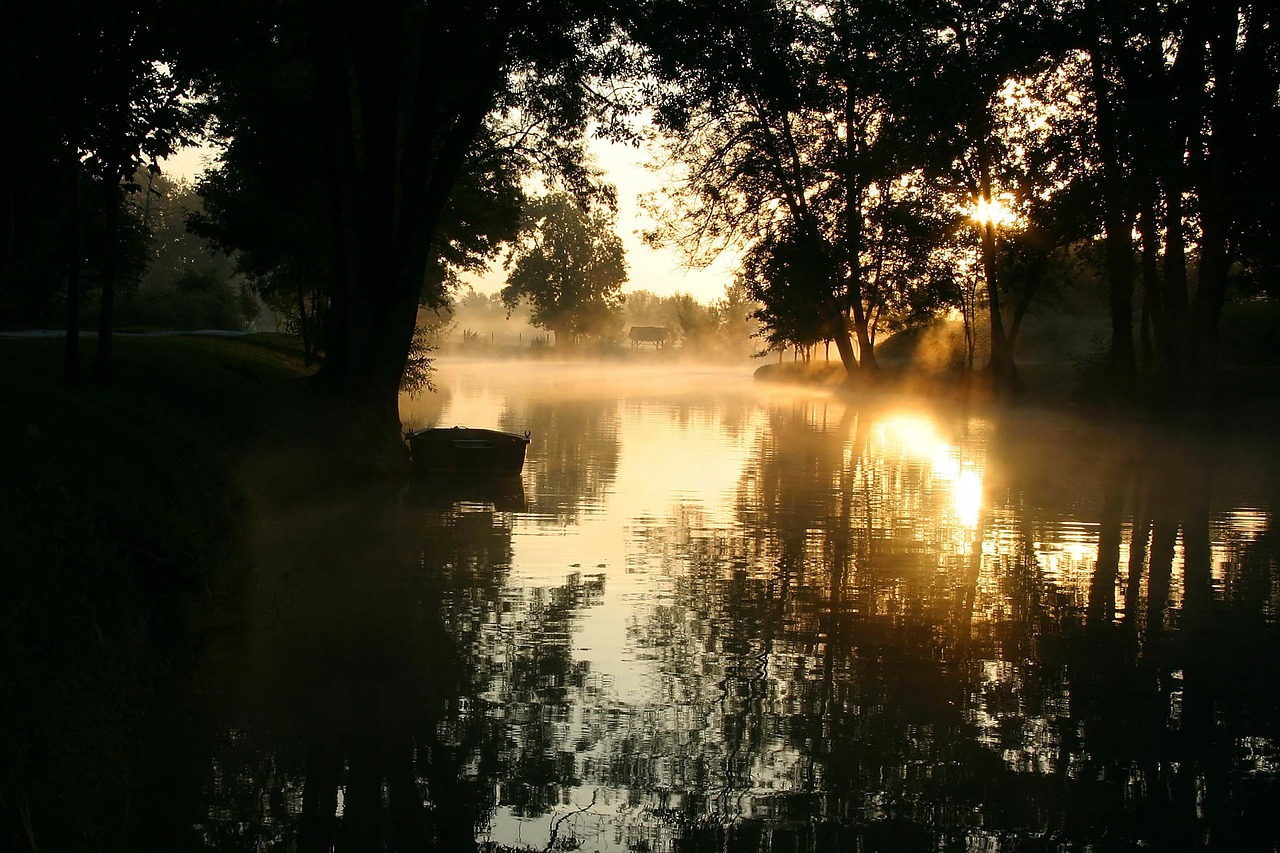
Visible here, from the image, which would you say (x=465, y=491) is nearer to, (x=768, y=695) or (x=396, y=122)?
(x=396, y=122)

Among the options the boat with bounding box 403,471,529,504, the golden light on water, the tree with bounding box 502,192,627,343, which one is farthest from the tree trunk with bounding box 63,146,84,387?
the tree with bounding box 502,192,627,343

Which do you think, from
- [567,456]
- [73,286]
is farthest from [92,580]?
[567,456]

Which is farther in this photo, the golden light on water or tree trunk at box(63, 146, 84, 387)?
the golden light on water

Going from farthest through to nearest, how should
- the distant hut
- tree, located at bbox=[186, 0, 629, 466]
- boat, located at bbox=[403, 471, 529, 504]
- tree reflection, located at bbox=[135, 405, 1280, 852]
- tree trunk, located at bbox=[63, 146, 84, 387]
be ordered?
the distant hut
tree, located at bbox=[186, 0, 629, 466]
boat, located at bbox=[403, 471, 529, 504]
tree trunk, located at bbox=[63, 146, 84, 387]
tree reflection, located at bbox=[135, 405, 1280, 852]

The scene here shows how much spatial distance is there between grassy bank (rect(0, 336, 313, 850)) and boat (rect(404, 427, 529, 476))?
637 centimetres

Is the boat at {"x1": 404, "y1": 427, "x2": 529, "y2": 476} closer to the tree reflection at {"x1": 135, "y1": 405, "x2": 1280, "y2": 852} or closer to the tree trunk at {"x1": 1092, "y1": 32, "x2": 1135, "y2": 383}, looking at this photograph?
the tree reflection at {"x1": 135, "y1": 405, "x2": 1280, "y2": 852}

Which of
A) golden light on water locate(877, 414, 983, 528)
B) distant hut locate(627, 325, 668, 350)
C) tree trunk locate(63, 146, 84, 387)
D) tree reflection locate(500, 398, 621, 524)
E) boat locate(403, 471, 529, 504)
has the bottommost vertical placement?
boat locate(403, 471, 529, 504)

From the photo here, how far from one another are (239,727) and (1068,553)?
10.8 metres

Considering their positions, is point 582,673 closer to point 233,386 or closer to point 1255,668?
point 1255,668

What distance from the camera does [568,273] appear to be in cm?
15912

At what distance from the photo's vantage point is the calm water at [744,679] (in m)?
6.91

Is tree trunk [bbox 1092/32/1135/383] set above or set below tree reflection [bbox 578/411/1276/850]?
above

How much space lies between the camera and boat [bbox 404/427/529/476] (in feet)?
73.4

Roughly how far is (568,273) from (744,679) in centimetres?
15130
